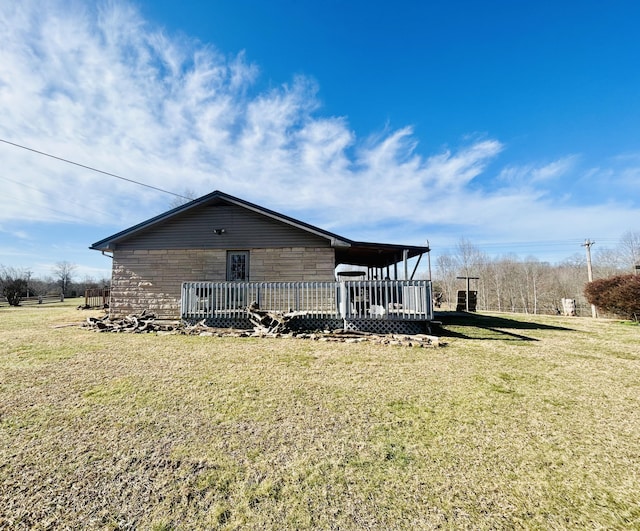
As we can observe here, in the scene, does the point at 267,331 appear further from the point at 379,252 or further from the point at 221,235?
the point at 379,252

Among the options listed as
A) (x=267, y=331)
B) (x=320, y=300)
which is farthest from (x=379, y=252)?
(x=267, y=331)

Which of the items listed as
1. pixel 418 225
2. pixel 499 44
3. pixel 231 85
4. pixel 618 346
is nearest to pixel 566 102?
pixel 499 44

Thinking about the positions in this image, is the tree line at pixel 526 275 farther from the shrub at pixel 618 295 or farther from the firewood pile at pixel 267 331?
the firewood pile at pixel 267 331

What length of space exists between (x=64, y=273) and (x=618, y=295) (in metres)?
60.1

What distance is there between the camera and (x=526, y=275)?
35625 millimetres

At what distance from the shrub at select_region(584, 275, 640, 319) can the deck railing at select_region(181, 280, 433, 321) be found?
1144cm

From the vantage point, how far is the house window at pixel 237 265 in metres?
11.3

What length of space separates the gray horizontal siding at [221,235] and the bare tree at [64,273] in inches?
1599

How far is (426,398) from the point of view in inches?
150

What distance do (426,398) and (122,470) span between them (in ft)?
11.1

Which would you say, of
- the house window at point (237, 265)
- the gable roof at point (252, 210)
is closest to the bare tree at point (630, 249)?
the gable roof at point (252, 210)

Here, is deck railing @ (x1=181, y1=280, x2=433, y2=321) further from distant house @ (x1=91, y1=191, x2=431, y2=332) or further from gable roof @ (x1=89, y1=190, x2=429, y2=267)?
gable roof @ (x1=89, y1=190, x2=429, y2=267)

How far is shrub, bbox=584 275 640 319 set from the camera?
12.5 m

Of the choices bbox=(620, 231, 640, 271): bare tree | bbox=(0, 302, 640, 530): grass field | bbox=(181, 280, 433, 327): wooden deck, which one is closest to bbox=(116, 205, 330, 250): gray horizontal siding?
bbox=(181, 280, 433, 327): wooden deck
